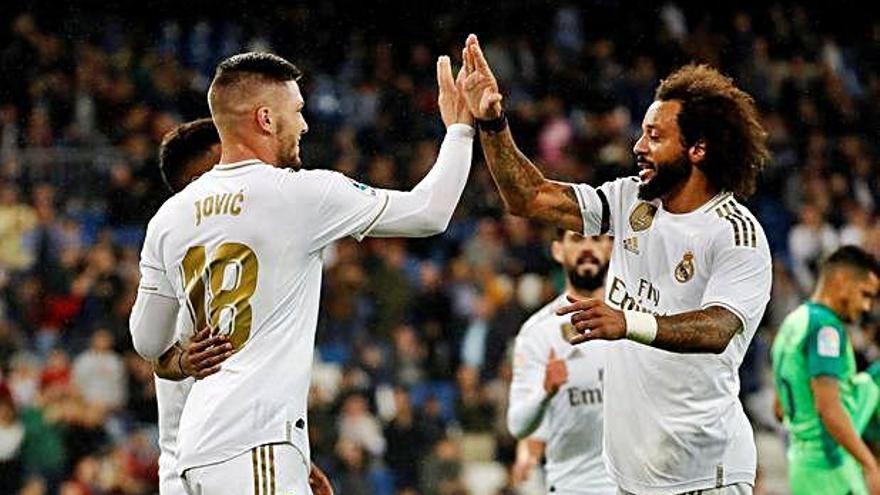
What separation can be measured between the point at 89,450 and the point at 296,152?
8114mm

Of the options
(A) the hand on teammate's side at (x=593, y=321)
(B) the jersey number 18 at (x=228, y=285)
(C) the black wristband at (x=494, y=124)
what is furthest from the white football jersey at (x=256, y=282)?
(C) the black wristband at (x=494, y=124)

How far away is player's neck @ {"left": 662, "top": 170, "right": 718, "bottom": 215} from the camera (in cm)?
617

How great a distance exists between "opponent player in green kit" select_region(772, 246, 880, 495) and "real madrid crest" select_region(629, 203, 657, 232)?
8.69ft

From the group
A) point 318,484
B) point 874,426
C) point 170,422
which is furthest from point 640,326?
point 874,426

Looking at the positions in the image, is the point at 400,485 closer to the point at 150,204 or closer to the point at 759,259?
the point at 150,204

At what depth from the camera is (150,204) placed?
49.7 ft

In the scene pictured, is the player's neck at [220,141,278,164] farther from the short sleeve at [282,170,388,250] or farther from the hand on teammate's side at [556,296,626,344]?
the hand on teammate's side at [556,296,626,344]

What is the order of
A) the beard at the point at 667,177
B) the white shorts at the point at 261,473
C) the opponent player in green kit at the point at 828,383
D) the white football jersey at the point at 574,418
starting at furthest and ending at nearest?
the opponent player in green kit at the point at 828,383
the white football jersey at the point at 574,418
the beard at the point at 667,177
the white shorts at the point at 261,473

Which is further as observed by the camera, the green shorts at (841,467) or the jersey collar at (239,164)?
the green shorts at (841,467)

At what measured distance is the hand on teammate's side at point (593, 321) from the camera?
17.7ft

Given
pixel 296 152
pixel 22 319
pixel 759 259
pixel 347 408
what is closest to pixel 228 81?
pixel 296 152

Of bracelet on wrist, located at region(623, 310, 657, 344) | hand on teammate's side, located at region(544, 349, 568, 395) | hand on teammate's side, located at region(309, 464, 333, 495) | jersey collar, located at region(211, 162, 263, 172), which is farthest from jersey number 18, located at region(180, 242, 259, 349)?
hand on teammate's side, located at region(544, 349, 568, 395)

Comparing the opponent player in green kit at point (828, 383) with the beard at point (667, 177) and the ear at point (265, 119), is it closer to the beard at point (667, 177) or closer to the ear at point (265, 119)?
the beard at point (667, 177)

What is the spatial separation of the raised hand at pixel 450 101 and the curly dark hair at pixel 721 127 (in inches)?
35.6
